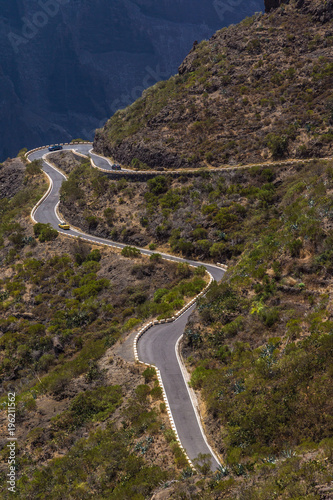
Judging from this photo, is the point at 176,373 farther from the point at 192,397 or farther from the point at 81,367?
the point at 81,367

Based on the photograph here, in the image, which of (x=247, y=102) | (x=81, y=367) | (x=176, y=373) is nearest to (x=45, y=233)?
(x=81, y=367)

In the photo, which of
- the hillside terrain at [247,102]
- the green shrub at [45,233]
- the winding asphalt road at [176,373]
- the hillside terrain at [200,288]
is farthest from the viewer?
the green shrub at [45,233]

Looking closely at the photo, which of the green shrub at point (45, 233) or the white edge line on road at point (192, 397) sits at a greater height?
the green shrub at point (45, 233)

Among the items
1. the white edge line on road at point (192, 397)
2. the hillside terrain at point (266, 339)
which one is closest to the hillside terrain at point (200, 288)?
the hillside terrain at point (266, 339)

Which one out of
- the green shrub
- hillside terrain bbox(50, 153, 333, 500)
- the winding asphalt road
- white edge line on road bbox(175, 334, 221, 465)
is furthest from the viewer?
the green shrub

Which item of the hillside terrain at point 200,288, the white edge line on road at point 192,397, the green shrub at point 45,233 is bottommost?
the white edge line on road at point 192,397

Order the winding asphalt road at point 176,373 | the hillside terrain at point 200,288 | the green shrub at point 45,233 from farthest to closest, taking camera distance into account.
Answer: the green shrub at point 45,233, the winding asphalt road at point 176,373, the hillside terrain at point 200,288

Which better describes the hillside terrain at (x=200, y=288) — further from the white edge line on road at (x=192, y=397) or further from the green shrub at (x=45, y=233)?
the green shrub at (x=45, y=233)

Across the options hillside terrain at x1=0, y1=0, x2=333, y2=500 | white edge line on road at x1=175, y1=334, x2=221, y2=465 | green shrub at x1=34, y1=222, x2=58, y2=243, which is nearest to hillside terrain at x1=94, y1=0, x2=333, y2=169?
hillside terrain at x1=0, y1=0, x2=333, y2=500

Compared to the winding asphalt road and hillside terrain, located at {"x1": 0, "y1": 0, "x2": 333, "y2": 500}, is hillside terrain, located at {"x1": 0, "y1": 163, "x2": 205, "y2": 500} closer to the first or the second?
hillside terrain, located at {"x1": 0, "y1": 0, "x2": 333, "y2": 500}
